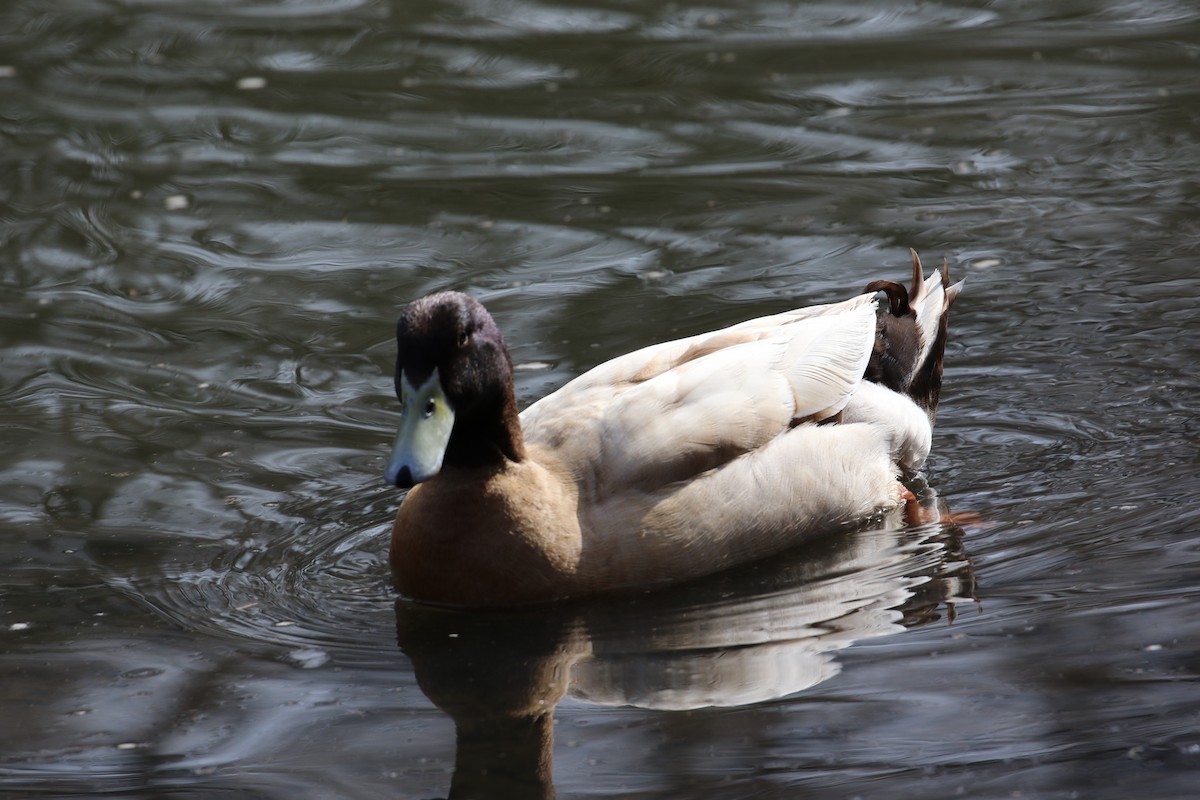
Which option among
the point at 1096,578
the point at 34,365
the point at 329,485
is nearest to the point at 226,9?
the point at 34,365

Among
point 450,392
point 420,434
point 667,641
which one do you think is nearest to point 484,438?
point 450,392

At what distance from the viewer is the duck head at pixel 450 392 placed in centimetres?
521

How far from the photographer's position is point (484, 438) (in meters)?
5.64

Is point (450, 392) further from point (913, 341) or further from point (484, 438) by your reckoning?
point (913, 341)

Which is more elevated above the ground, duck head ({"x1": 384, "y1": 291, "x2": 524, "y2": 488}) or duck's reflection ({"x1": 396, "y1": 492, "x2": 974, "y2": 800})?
duck head ({"x1": 384, "y1": 291, "x2": 524, "y2": 488})

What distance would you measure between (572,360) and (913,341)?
5.52 ft

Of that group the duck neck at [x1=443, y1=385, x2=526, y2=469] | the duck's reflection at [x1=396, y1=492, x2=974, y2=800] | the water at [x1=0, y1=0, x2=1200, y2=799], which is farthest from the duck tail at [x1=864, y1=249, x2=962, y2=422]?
the duck neck at [x1=443, y1=385, x2=526, y2=469]

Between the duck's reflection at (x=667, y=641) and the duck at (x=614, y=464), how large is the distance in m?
0.12

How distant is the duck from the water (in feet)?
0.48

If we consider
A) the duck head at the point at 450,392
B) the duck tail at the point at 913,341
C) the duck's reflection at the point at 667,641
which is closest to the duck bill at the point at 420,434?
the duck head at the point at 450,392

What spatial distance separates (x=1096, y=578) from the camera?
542 cm

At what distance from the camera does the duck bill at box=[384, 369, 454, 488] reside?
16.8 feet

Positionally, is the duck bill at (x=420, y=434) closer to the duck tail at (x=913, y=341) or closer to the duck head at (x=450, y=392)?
the duck head at (x=450, y=392)

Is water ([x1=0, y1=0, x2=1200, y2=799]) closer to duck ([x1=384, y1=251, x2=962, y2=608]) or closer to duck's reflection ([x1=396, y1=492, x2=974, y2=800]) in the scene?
duck's reflection ([x1=396, y1=492, x2=974, y2=800])
